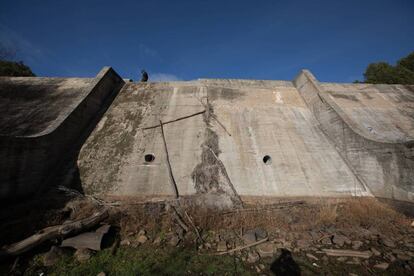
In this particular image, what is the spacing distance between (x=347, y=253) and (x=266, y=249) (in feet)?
5.74

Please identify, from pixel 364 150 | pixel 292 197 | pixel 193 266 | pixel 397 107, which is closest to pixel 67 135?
pixel 193 266

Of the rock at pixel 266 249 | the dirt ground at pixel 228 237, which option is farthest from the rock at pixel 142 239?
the rock at pixel 266 249

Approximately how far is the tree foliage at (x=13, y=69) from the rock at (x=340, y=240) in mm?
21792

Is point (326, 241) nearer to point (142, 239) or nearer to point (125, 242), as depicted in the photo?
point (142, 239)

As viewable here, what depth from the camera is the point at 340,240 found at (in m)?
4.66

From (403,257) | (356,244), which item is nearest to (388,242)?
(403,257)

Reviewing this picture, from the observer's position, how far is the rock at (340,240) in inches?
182

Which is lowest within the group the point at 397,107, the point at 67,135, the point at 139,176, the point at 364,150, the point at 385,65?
the point at 139,176

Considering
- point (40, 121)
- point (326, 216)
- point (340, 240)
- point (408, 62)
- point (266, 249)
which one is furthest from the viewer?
point (408, 62)

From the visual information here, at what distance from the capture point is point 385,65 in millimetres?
17453

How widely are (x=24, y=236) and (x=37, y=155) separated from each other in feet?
8.32

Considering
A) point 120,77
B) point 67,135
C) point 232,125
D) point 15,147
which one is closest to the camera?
point 15,147

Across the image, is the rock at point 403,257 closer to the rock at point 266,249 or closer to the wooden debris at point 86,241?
the rock at point 266,249

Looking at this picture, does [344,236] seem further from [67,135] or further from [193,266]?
[67,135]
